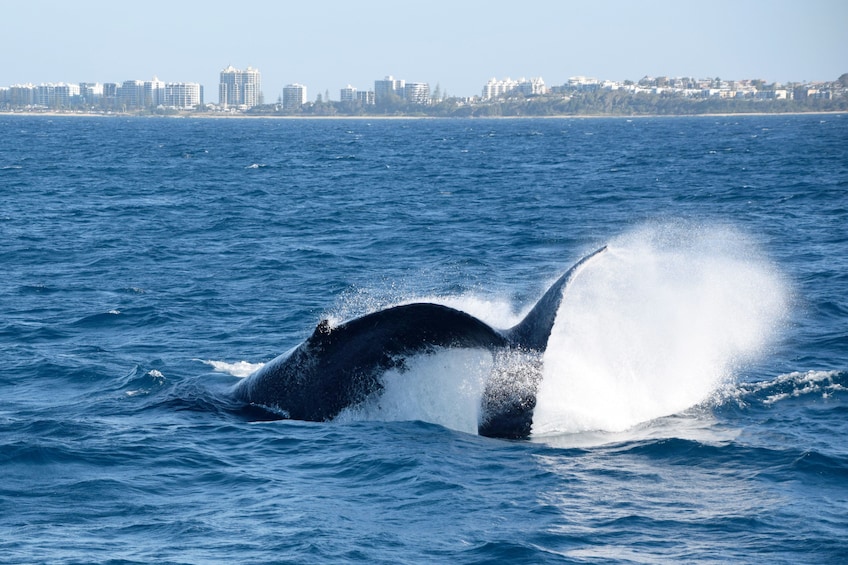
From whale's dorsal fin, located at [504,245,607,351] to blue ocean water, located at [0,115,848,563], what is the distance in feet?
0.41

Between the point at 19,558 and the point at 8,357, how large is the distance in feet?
29.9

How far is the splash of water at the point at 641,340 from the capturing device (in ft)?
38.5

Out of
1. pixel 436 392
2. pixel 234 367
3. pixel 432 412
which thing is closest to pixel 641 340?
pixel 432 412

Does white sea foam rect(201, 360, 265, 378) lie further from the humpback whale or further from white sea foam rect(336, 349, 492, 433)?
white sea foam rect(336, 349, 492, 433)

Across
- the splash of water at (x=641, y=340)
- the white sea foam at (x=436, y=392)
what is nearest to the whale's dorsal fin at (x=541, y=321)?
the splash of water at (x=641, y=340)

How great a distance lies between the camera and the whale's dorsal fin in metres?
9.75

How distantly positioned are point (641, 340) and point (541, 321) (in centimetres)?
473

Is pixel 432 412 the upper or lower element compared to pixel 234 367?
upper

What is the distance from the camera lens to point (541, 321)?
9836 millimetres

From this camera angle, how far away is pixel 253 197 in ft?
159

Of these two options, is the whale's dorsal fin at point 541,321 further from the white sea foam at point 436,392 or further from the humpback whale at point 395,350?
the white sea foam at point 436,392

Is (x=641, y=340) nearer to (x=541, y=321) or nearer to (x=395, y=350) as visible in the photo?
(x=541, y=321)

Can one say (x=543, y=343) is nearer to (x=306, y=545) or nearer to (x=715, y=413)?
(x=306, y=545)

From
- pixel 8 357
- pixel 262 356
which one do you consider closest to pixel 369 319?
pixel 262 356
